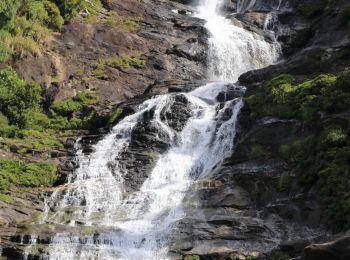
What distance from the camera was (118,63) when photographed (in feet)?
129

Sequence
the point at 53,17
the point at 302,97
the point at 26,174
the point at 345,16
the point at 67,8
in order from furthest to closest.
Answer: the point at 67,8, the point at 53,17, the point at 345,16, the point at 26,174, the point at 302,97

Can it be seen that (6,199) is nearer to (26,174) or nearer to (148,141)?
(26,174)

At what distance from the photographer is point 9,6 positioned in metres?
35.6

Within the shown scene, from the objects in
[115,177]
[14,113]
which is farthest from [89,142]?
[14,113]

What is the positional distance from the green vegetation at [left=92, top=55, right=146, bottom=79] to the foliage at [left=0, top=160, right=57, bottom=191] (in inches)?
553

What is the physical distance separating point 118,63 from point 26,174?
16526mm

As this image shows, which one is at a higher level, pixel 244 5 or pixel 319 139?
pixel 244 5

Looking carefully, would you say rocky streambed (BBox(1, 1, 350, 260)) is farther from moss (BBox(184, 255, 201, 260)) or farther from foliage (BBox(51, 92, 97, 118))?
foliage (BBox(51, 92, 97, 118))

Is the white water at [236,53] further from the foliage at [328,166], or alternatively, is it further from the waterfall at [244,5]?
the foliage at [328,166]

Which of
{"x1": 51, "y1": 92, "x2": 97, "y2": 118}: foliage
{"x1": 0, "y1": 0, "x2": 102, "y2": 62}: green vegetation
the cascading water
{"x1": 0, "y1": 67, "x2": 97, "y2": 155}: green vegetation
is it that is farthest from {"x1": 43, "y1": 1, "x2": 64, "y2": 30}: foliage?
the cascading water

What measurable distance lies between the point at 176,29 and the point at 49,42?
429 inches

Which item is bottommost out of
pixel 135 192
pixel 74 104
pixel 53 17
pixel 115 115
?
pixel 135 192

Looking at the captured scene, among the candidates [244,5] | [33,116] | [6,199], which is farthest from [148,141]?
[244,5]

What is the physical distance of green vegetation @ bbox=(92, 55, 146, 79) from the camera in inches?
1512
